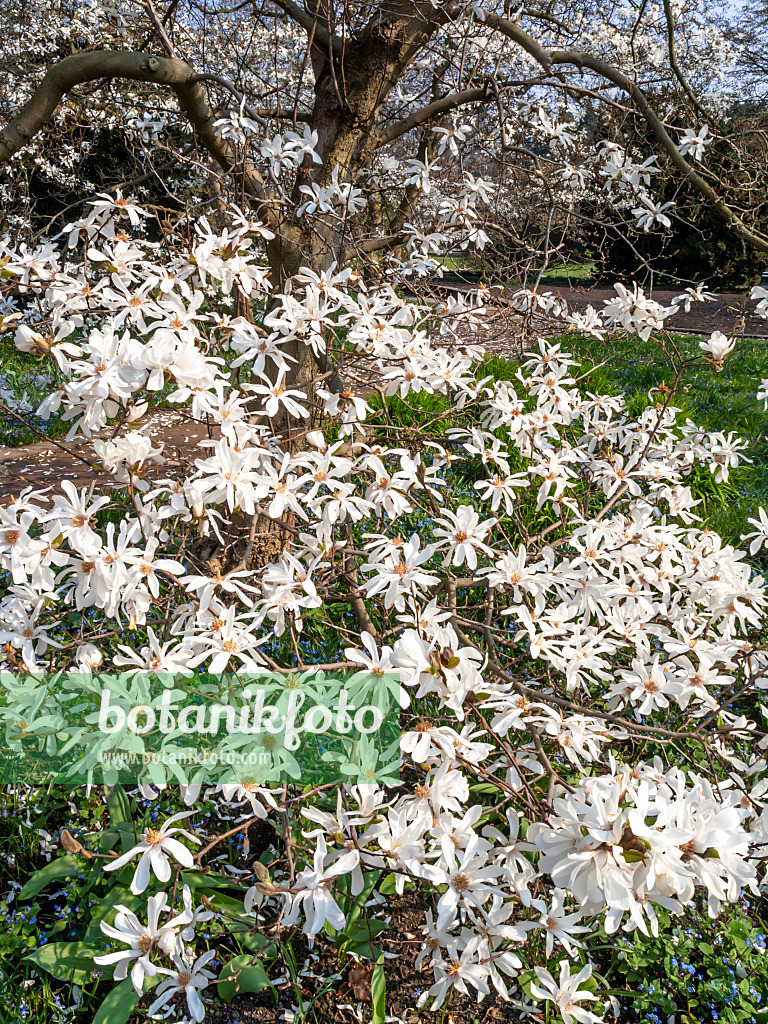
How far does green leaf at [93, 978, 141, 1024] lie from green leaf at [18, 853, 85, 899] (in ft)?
1.19

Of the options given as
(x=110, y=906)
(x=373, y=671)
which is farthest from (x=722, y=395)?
(x=110, y=906)

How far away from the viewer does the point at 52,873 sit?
180cm

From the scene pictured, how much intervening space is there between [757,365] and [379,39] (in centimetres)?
510

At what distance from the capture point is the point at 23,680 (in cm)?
167

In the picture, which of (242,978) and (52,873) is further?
(52,873)

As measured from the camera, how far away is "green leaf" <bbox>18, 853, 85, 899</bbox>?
1.77 metres

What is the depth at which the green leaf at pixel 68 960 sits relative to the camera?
1607 millimetres

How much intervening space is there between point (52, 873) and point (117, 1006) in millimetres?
423

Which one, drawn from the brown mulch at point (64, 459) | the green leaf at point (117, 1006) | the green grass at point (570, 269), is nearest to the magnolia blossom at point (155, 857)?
the green leaf at point (117, 1006)

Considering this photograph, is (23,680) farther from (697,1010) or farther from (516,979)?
(697,1010)

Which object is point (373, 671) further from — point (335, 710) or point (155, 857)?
point (155, 857)

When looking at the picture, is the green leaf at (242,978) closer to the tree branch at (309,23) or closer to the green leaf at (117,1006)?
the green leaf at (117,1006)

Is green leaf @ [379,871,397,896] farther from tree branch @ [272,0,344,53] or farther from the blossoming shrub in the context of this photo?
tree branch @ [272,0,344,53]

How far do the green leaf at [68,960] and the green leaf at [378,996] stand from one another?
664 millimetres
